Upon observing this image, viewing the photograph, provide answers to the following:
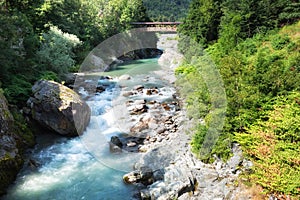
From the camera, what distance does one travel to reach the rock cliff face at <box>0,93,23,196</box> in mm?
11508

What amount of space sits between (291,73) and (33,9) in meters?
24.7

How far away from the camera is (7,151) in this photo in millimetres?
12320

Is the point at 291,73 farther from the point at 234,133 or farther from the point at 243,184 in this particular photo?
the point at 243,184

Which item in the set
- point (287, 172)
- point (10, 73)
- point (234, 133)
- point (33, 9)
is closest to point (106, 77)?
point (33, 9)

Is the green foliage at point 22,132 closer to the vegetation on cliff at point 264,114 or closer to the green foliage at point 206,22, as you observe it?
the vegetation on cliff at point 264,114

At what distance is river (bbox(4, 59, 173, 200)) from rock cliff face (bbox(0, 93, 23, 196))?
12.7 inches

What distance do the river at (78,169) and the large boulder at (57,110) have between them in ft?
1.93

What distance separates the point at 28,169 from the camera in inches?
497

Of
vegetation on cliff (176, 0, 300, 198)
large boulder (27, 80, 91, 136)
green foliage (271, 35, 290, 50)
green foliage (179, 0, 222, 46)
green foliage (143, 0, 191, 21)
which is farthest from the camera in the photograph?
green foliage (143, 0, 191, 21)

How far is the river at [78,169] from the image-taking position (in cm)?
1126

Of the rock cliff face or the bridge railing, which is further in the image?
the bridge railing

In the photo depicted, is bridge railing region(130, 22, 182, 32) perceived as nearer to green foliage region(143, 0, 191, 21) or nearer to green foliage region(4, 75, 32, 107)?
green foliage region(4, 75, 32, 107)

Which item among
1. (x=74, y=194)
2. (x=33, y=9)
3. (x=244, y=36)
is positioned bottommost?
(x=74, y=194)

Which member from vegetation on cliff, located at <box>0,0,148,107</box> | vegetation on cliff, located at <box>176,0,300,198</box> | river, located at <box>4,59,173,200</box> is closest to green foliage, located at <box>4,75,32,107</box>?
vegetation on cliff, located at <box>0,0,148,107</box>
